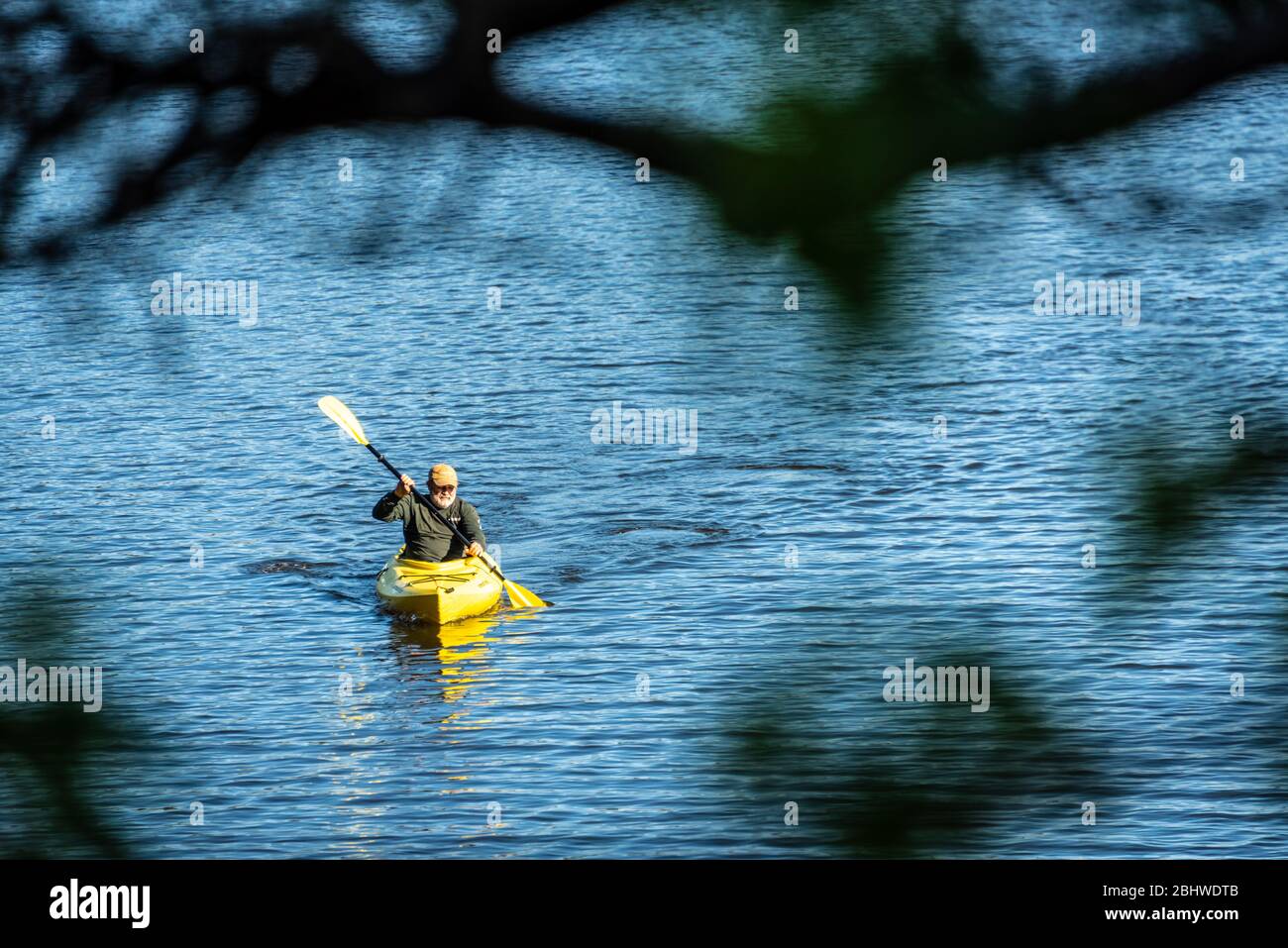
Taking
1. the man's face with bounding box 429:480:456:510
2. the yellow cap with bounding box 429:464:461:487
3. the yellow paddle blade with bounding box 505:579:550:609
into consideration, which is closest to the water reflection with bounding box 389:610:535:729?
the yellow paddle blade with bounding box 505:579:550:609

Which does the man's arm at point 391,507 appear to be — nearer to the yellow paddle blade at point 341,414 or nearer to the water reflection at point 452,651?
the yellow paddle blade at point 341,414

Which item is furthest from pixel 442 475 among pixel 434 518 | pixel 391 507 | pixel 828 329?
pixel 828 329

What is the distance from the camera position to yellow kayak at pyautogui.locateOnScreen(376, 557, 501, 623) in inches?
872

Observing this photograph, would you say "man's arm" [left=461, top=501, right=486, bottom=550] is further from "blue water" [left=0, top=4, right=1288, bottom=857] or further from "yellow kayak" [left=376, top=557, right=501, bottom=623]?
"blue water" [left=0, top=4, right=1288, bottom=857]

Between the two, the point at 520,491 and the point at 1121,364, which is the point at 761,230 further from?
the point at 520,491

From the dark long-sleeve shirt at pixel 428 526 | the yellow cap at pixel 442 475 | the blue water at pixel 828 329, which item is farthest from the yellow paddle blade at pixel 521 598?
the blue water at pixel 828 329

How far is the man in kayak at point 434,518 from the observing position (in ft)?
67.5

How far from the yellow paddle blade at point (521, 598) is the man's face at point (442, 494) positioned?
2.21 metres

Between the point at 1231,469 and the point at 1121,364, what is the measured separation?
10.4 inches

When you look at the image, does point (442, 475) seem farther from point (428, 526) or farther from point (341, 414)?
point (341, 414)

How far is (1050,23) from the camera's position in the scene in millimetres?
2336

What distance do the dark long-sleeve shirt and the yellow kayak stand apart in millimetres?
126

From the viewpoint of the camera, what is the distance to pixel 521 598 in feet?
76.3
